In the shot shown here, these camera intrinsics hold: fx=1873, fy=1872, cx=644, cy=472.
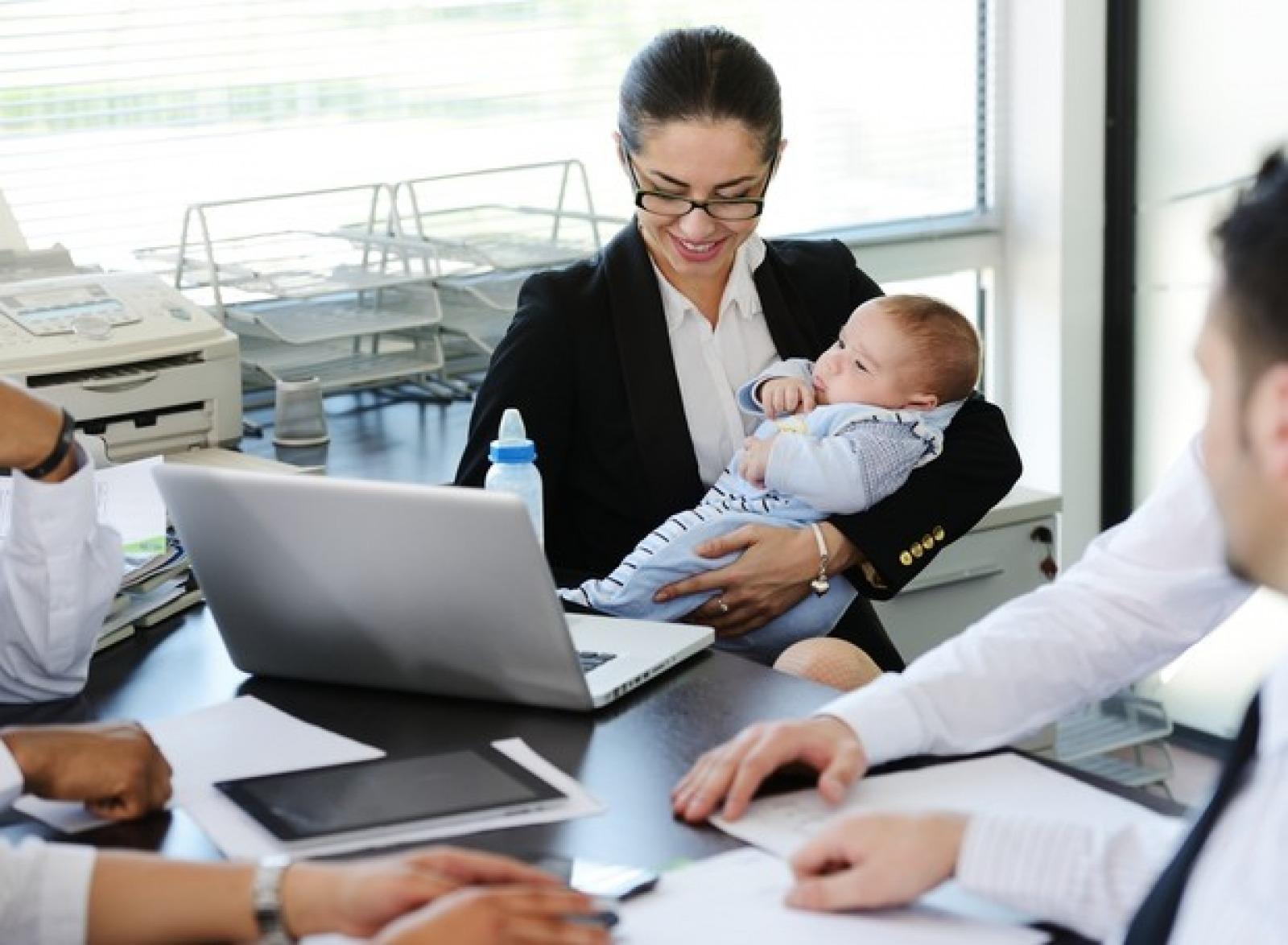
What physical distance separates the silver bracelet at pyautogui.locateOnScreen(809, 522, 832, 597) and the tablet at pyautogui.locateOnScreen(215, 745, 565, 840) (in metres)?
0.83

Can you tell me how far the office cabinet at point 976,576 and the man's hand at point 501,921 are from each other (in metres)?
1.85

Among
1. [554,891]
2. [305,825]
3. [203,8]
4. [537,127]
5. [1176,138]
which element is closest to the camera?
[554,891]

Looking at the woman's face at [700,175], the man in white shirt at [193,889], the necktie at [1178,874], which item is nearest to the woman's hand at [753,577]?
the woman's face at [700,175]

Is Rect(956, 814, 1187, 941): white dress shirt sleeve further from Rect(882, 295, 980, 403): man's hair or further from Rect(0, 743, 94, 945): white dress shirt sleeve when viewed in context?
Rect(882, 295, 980, 403): man's hair

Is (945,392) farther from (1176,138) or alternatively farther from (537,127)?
(1176,138)

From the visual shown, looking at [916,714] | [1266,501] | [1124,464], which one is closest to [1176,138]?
[1124,464]

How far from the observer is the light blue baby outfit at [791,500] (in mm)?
2238

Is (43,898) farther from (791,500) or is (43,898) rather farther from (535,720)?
(791,500)

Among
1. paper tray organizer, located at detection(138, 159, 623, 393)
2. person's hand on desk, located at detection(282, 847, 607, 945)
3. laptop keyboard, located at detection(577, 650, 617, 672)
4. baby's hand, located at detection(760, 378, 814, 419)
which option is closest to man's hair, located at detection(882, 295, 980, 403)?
baby's hand, located at detection(760, 378, 814, 419)

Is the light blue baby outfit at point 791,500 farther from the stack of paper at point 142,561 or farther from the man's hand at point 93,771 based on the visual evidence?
the man's hand at point 93,771

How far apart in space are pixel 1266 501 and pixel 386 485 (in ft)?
2.45

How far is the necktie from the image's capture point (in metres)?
1.12

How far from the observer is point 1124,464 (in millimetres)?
4543

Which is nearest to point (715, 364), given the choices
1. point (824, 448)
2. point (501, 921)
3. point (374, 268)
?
point (824, 448)
